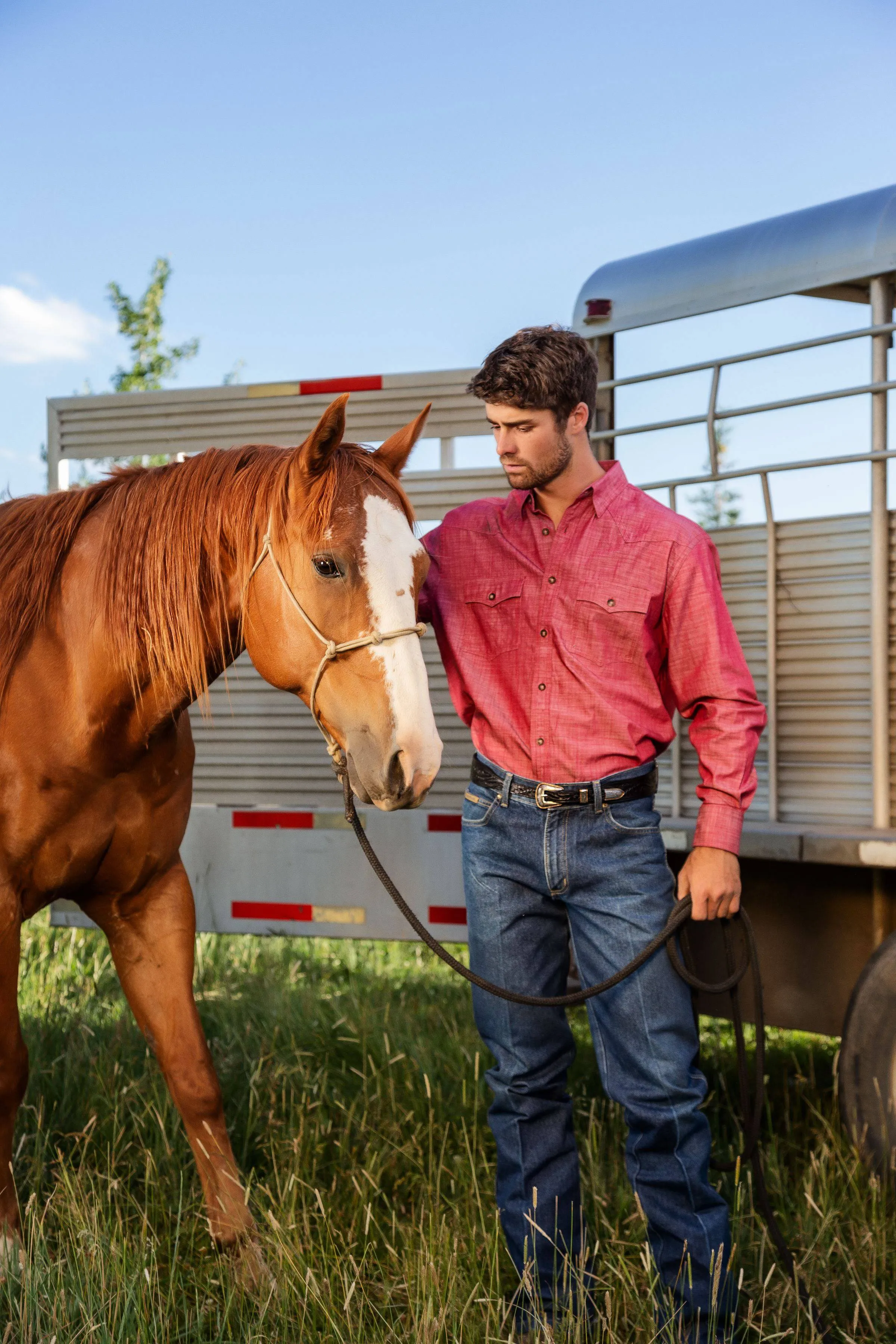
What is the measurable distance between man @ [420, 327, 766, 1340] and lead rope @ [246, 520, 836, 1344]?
0.14ft

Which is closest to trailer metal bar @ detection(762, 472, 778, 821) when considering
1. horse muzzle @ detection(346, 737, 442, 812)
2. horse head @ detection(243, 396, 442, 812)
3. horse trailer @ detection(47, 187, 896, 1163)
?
horse trailer @ detection(47, 187, 896, 1163)

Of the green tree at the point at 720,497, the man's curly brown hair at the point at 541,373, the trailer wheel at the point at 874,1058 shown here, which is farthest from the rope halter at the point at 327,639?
the trailer wheel at the point at 874,1058

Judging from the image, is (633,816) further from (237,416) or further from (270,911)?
(237,416)

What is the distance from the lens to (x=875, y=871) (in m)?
2.89

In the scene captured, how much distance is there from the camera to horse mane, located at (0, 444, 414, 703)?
2277 mm

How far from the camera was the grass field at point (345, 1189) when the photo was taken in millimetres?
2182

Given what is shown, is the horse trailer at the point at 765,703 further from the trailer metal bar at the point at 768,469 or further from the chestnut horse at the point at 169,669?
the chestnut horse at the point at 169,669

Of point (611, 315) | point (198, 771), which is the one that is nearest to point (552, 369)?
point (611, 315)

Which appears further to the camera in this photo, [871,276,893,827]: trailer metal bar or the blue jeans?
[871,276,893,827]: trailer metal bar

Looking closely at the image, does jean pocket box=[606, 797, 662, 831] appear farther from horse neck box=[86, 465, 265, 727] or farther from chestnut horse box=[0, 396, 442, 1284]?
horse neck box=[86, 465, 265, 727]

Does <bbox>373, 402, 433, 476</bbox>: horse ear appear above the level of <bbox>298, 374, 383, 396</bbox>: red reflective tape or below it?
below

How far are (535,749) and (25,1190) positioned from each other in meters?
1.77

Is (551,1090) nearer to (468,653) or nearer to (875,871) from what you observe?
(468,653)

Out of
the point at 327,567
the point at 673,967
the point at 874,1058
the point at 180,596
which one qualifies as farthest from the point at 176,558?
the point at 874,1058
